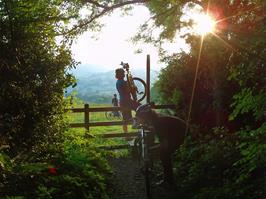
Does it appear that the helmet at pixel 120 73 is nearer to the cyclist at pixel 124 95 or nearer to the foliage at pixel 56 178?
the cyclist at pixel 124 95

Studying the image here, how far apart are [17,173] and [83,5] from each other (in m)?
9.17

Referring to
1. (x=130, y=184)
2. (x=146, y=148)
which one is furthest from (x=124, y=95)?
(x=146, y=148)

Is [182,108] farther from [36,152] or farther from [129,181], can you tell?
[36,152]

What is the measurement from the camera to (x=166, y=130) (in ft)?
30.8

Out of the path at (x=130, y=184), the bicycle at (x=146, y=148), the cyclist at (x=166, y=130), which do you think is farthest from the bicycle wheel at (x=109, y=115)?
the cyclist at (x=166, y=130)

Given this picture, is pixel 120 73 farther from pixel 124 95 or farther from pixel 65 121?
pixel 65 121

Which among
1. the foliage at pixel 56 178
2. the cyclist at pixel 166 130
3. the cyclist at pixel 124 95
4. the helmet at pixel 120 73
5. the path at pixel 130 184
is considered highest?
the helmet at pixel 120 73

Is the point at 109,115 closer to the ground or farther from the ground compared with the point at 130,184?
farther from the ground

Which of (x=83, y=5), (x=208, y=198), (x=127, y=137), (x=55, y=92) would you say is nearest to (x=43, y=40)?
→ (x=55, y=92)

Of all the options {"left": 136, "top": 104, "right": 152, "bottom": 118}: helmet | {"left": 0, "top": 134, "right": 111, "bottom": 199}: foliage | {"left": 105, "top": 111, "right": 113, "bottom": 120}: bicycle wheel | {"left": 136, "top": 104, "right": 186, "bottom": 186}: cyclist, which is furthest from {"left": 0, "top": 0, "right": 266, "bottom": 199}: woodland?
{"left": 105, "top": 111, "right": 113, "bottom": 120}: bicycle wheel

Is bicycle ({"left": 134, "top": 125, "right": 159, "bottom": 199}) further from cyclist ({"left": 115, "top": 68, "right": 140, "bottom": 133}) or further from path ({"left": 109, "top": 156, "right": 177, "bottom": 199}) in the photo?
cyclist ({"left": 115, "top": 68, "right": 140, "bottom": 133})

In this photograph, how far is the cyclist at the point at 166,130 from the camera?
9297mm

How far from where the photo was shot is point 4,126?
26.4 ft

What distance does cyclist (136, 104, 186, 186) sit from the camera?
930cm
